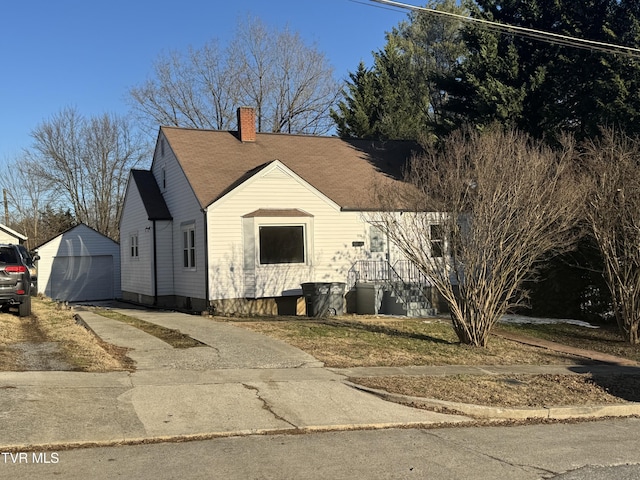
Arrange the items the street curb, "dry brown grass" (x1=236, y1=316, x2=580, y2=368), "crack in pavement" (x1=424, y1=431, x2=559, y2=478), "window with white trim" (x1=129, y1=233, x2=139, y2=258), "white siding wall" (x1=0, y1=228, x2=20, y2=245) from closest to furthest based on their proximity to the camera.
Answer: "crack in pavement" (x1=424, y1=431, x2=559, y2=478) < the street curb < "dry brown grass" (x1=236, y1=316, x2=580, y2=368) < "window with white trim" (x1=129, y1=233, x2=139, y2=258) < "white siding wall" (x1=0, y1=228, x2=20, y2=245)

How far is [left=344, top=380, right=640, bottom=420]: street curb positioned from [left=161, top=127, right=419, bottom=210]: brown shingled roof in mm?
11243

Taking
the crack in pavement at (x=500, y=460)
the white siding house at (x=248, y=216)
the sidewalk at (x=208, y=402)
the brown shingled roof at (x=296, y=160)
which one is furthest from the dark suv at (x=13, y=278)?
the crack in pavement at (x=500, y=460)

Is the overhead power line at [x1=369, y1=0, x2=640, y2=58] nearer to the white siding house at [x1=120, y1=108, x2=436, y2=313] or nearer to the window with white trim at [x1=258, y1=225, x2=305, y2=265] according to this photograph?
the white siding house at [x1=120, y1=108, x2=436, y2=313]

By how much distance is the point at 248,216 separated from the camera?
18.4 metres

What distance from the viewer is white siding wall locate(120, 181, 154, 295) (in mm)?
22203

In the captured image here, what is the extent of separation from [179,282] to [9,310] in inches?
234

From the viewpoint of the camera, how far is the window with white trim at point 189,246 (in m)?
19.5

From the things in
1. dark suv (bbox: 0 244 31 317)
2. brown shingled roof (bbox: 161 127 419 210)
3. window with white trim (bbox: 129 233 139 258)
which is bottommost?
dark suv (bbox: 0 244 31 317)

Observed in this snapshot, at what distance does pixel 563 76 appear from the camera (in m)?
22.1

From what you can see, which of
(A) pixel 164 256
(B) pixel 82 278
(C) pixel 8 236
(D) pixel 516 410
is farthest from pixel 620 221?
(C) pixel 8 236

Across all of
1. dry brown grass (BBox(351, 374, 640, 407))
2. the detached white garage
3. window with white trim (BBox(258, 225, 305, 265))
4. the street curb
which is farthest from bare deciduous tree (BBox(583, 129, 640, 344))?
the detached white garage

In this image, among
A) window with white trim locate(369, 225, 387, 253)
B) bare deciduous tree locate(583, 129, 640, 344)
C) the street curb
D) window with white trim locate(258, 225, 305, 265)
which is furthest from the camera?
window with white trim locate(369, 225, 387, 253)

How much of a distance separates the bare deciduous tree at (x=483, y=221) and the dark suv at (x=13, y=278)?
821 centimetres

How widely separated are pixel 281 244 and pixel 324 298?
7.93 feet
